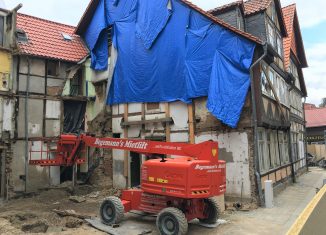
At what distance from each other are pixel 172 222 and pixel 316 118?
33.3 m

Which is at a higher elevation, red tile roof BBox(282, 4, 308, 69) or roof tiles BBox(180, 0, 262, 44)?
red tile roof BBox(282, 4, 308, 69)

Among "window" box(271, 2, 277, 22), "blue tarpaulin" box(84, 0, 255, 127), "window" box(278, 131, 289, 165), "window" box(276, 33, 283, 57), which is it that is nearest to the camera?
"blue tarpaulin" box(84, 0, 255, 127)

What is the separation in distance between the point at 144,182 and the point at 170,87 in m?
5.88

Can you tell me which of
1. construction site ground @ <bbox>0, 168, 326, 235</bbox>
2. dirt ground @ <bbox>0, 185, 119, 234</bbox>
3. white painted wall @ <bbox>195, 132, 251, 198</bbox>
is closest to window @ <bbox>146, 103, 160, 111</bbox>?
white painted wall @ <bbox>195, 132, 251, 198</bbox>

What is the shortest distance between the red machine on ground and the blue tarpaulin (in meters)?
3.36

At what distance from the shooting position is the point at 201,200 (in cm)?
861

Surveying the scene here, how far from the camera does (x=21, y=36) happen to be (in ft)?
49.2

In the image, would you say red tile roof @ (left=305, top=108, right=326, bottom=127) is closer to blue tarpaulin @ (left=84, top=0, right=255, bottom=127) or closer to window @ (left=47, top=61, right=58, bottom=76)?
blue tarpaulin @ (left=84, top=0, right=255, bottom=127)

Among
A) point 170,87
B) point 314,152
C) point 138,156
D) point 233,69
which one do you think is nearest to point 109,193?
point 138,156

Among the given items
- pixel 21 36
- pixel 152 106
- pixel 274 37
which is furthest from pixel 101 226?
pixel 274 37

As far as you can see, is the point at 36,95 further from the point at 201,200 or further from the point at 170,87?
the point at 201,200

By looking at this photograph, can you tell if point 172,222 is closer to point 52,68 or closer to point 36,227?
point 36,227

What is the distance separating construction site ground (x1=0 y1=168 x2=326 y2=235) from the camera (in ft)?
27.7

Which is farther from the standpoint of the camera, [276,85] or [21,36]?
[276,85]
